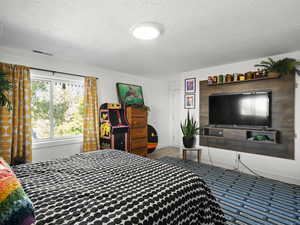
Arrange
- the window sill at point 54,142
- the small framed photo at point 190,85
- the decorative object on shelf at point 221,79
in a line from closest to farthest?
the window sill at point 54,142 → the decorative object on shelf at point 221,79 → the small framed photo at point 190,85

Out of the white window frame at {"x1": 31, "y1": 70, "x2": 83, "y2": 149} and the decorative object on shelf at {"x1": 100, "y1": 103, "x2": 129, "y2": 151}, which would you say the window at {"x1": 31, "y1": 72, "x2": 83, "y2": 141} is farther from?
the decorative object on shelf at {"x1": 100, "y1": 103, "x2": 129, "y2": 151}

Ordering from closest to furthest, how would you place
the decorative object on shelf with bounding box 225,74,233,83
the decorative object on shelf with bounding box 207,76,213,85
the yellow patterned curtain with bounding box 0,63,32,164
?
the yellow patterned curtain with bounding box 0,63,32,164 → the decorative object on shelf with bounding box 225,74,233,83 → the decorative object on shelf with bounding box 207,76,213,85

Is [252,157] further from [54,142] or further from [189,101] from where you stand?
[54,142]

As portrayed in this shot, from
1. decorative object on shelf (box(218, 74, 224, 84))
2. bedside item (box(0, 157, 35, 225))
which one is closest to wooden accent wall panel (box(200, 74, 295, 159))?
decorative object on shelf (box(218, 74, 224, 84))

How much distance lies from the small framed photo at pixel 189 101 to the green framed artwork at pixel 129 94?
1251 mm

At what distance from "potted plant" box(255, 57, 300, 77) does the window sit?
383cm

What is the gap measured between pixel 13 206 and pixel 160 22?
2.03 metres

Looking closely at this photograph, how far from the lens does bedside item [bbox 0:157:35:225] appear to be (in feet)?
2.16

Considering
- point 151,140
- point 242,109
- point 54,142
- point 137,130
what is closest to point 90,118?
point 54,142

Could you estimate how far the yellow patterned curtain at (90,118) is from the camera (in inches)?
143

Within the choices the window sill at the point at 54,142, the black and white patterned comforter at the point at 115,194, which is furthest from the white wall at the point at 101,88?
the black and white patterned comforter at the point at 115,194

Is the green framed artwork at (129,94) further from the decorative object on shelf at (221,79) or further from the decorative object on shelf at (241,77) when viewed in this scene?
the decorative object on shelf at (241,77)

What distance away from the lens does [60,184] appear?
1265mm

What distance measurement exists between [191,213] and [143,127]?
10.1 feet
